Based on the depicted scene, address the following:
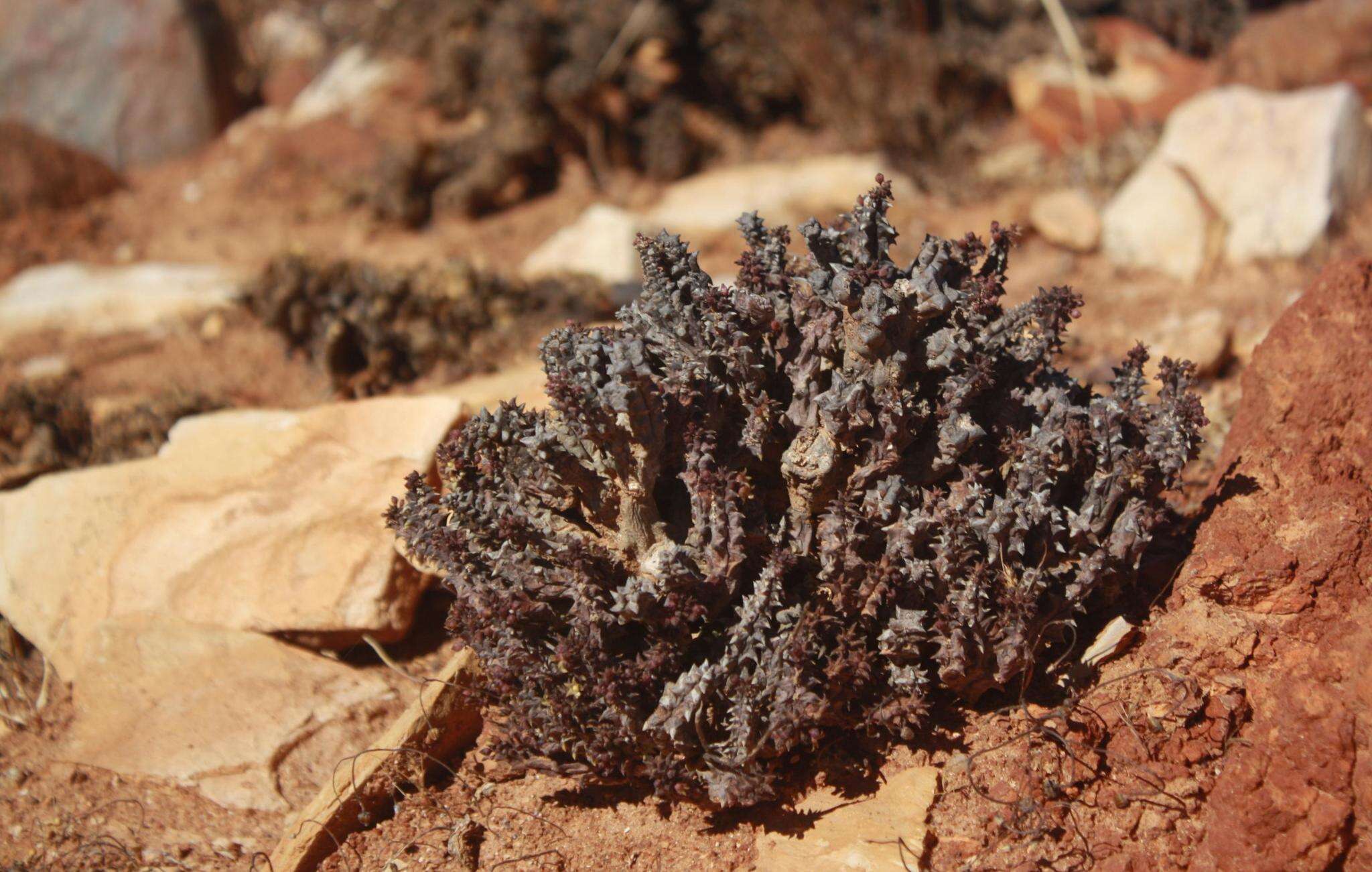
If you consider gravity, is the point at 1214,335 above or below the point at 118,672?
above

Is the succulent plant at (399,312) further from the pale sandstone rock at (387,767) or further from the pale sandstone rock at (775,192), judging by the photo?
the pale sandstone rock at (387,767)

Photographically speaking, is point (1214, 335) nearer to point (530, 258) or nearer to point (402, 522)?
point (402, 522)

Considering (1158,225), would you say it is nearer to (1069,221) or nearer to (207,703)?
(1069,221)

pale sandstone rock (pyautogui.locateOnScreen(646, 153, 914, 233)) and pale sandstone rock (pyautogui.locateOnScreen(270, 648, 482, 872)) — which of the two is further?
pale sandstone rock (pyautogui.locateOnScreen(646, 153, 914, 233))

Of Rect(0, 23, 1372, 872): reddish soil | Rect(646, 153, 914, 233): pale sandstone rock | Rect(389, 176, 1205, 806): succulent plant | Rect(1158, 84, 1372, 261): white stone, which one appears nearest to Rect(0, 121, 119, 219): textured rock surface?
Rect(646, 153, 914, 233): pale sandstone rock

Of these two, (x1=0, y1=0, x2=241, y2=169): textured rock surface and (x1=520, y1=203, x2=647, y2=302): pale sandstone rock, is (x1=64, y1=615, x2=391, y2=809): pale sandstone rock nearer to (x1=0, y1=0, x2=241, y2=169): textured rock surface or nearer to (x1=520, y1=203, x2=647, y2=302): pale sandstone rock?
(x1=520, y1=203, x2=647, y2=302): pale sandstone rock

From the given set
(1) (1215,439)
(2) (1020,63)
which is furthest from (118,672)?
(2) (1020,63)

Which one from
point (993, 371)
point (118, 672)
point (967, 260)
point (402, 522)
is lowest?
point (118, 672)

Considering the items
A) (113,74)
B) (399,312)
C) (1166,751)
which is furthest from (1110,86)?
(113,74)
